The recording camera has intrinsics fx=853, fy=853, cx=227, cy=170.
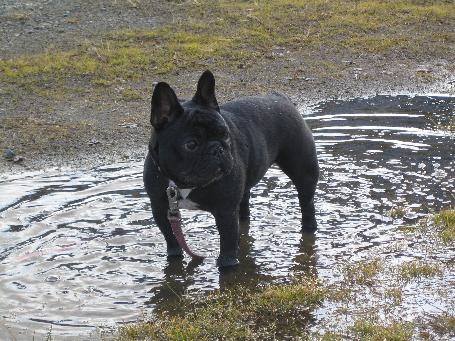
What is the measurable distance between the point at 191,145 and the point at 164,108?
1.03ft

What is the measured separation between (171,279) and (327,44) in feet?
28.7

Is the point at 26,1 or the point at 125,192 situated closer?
the point at 125,192

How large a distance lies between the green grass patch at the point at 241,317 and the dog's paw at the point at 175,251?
816mm

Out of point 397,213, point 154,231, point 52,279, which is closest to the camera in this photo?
point 52,279

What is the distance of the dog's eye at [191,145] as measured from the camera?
18.9 ft

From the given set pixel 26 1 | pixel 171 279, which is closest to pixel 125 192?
pixel 171 279

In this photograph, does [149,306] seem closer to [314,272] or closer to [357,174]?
[314,272]

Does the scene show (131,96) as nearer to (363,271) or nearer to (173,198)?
(173,198)

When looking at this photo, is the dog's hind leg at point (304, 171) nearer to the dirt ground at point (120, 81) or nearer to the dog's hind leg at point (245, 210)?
the dog's hind leg at point (245, 210)

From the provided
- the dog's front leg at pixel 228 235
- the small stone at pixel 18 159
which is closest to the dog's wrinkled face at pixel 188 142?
the dog's front leg at pixel 228 235

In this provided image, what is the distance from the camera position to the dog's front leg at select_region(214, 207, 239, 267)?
621 centimetres

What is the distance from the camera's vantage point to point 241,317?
5.44 meters

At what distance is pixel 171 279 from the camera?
21.1 ft

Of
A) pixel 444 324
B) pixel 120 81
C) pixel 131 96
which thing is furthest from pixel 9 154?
pixel 444 324
